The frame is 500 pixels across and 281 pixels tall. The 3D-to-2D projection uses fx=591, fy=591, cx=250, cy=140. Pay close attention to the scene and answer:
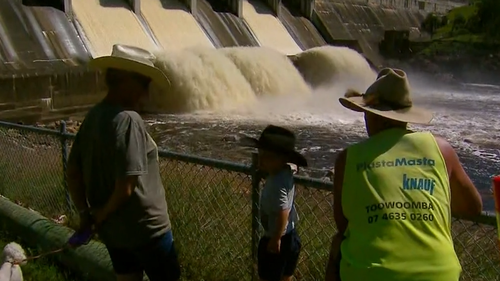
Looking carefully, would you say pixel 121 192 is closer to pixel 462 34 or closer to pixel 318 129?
pixel 318 129

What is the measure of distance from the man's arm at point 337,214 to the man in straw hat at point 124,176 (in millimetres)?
940

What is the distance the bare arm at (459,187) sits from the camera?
2098 mm

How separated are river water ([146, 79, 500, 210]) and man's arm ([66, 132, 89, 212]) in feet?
21.8

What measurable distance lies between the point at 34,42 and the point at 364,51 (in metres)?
17.9

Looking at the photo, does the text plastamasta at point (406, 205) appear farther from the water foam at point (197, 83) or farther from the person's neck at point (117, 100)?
the water foam at point (197, 83)

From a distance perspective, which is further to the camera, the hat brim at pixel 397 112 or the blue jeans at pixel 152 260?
the blue jeans at pixel 152 260

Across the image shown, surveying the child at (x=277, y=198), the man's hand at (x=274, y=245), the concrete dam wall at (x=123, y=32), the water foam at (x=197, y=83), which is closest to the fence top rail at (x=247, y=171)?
the child at (x=277, y=198)

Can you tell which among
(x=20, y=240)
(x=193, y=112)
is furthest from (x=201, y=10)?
(x=20, y=240)

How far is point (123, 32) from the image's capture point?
18.5 m

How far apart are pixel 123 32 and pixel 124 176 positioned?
16.6 meters

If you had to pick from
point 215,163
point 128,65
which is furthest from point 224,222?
point 128,65

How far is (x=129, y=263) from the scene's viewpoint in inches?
119

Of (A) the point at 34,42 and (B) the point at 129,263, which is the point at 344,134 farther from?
(B) the point at 129,263

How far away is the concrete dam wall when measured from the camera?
14953 mm
